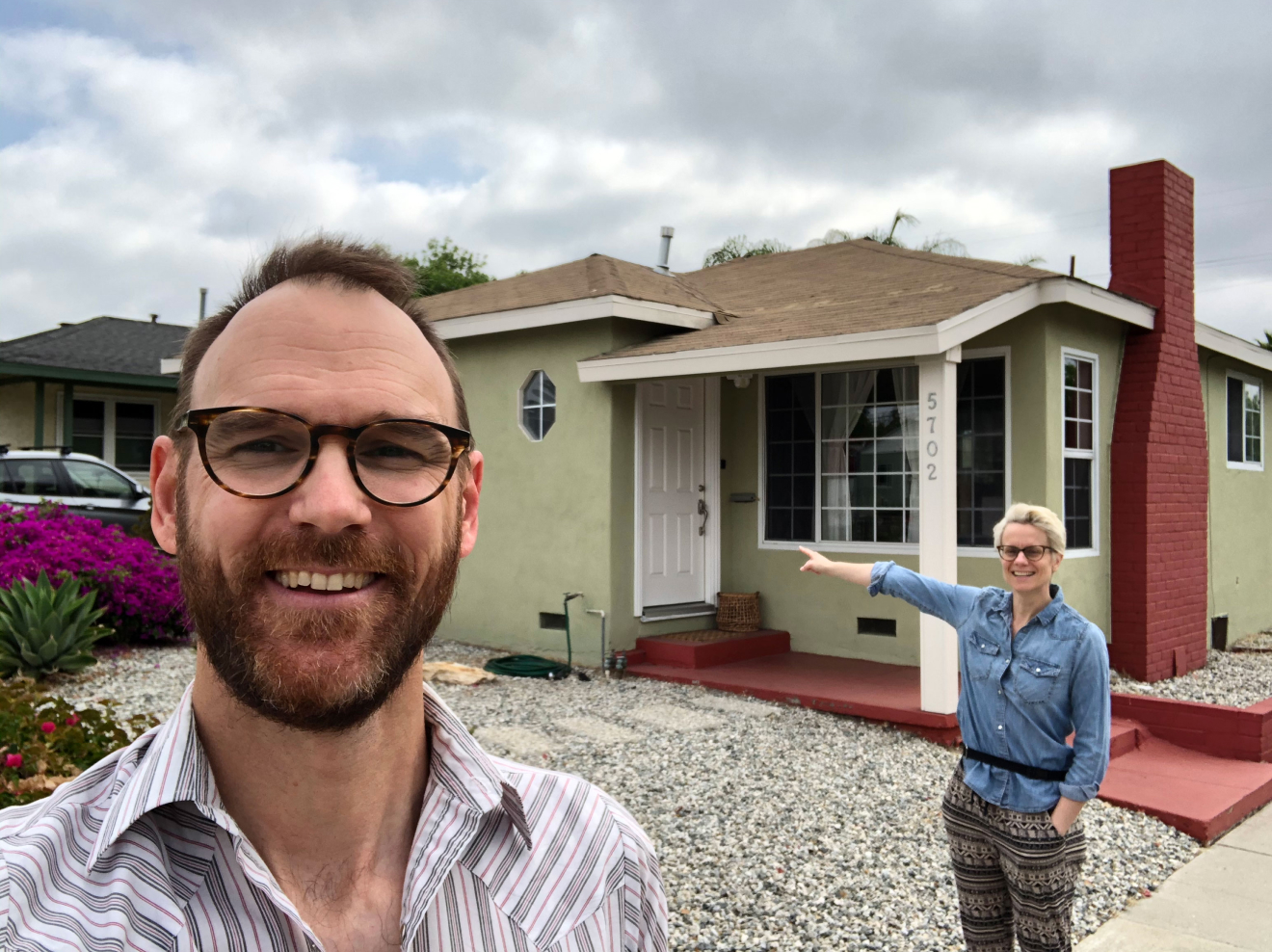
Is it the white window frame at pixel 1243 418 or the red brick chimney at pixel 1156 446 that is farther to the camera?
the white window frame at pixel 1243 418

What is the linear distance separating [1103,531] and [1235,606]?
361cm

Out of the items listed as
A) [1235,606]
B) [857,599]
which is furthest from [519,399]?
[1235,606]

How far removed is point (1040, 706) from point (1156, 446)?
6.45m

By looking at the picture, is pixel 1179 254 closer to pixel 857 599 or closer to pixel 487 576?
pixel 857 599

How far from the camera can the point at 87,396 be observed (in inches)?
667

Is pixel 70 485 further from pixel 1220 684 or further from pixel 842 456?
pixel 1220 684

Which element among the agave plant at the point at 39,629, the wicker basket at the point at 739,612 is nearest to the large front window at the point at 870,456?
the wicker basket at the point at 739,612

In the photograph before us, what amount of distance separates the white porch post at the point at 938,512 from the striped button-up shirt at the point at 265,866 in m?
5.80

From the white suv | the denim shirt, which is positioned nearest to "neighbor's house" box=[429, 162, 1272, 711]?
the denim shirt

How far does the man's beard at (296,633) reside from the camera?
3.30 ft

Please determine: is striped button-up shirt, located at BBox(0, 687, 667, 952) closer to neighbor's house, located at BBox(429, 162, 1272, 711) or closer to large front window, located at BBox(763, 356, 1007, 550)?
neighbor's house, located at BBox(429, 162, 1272, 711)

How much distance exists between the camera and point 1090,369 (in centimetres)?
848

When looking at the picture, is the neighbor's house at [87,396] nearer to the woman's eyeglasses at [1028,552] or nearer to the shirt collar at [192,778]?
the woman's eyeglasses at [1028,552]

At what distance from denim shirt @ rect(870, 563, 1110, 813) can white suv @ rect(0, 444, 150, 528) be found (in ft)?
38.5
